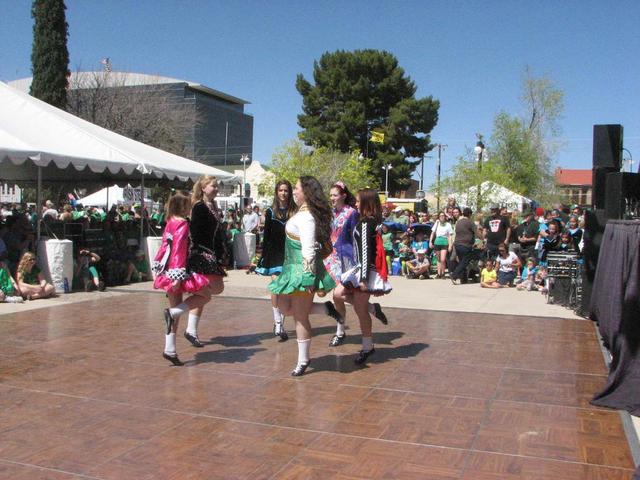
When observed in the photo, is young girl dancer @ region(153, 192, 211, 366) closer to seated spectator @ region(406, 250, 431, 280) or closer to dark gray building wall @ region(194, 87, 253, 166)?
seated spectator @ region(406, 250, 431, 280)

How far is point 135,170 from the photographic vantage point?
1308 cm

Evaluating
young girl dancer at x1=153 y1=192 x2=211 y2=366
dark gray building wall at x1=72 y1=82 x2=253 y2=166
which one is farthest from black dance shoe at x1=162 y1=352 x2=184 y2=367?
dark gray building wall at x1=72 y1=82 x2=253 y2=166

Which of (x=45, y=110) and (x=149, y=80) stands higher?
(x=149, y=80)

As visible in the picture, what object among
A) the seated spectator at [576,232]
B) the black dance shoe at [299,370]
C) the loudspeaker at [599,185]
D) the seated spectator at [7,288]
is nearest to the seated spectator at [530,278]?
the seated spectator at [576,232]

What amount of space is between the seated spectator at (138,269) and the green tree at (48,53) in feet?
59.7

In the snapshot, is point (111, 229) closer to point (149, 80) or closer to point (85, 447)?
point (85, 447)

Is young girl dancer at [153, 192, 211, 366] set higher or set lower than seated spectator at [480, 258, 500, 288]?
higher

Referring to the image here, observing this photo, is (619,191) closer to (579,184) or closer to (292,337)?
(292,337)

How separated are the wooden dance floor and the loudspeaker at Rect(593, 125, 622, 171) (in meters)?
2.24

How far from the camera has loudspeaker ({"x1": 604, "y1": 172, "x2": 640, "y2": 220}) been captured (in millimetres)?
7492

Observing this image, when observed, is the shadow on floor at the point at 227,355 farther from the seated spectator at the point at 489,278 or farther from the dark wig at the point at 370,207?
the seated spectator at the point at 489,278

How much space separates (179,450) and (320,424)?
1023mm

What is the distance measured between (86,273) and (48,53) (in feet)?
67.1

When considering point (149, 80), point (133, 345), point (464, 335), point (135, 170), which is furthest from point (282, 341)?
point (149, 80)
